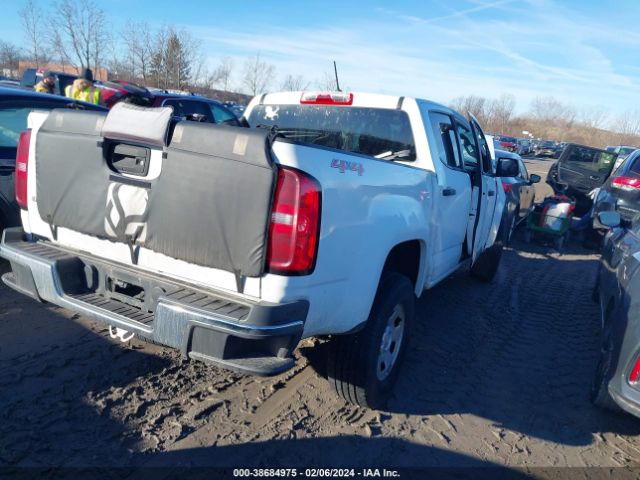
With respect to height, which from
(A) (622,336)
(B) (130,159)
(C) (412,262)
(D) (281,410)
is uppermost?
(B) (130,159)

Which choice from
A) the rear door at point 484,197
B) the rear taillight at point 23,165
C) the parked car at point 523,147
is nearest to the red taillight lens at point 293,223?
the rear taillight at point 23,165

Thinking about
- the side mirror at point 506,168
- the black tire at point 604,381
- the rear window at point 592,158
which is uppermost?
the rear window at point 592,158

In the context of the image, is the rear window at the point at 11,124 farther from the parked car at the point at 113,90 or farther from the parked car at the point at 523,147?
the parked car at the point at 523,147

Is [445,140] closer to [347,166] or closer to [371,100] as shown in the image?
[371,100]

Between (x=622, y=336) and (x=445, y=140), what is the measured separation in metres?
1.98

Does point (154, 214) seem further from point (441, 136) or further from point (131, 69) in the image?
point (131, 69)

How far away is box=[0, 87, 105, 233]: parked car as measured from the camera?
4.67 metres

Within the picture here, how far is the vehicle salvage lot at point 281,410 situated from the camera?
2.73 meters

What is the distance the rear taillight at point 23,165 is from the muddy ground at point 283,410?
3.80 ft

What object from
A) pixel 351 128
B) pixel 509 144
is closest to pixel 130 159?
pixel 351 128

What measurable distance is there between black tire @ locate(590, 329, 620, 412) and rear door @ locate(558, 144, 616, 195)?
910cm

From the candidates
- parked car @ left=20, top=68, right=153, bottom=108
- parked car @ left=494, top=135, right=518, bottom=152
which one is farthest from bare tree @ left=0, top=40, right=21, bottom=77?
parked car @ left=494, top=135, right=518, bottom=152

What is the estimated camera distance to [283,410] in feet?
10.4

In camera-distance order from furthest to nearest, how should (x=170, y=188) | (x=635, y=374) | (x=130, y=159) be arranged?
1. (x=635, y=374)
2. (x=130, y=159)
3. (x=170, y=188)
